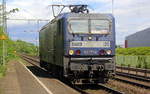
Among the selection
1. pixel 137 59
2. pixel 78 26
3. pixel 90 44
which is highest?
pixel 78 26

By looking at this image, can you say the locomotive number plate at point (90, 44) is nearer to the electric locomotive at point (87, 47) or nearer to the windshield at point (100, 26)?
the electric locomotive at point (87, 47)

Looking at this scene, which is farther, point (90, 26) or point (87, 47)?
point (90, 26)

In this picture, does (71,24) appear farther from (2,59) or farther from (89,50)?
(2,59)

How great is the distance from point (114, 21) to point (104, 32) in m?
0.80

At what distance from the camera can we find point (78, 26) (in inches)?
778

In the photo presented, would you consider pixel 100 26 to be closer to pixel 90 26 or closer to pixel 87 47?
pixel 90 26

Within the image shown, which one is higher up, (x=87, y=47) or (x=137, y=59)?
(x=87, y=47)

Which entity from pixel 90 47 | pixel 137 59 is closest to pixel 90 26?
pixel 90 47

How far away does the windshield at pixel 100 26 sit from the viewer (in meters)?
19.8


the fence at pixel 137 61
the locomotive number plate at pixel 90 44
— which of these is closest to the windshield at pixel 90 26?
the locomotive number plate at pixel 90 44

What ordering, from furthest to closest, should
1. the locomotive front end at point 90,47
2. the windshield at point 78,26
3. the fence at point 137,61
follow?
the fence at point 137,61
the windshield at point 78,26
the locomotive front end at point 90,47

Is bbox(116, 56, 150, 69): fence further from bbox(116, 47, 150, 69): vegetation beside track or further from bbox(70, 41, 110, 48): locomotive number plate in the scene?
bbox(70, 41, 110, 48): locomotive number plate

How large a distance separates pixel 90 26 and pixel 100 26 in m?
0.47

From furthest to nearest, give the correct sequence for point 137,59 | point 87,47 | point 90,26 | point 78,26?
point 137,59 → point 90,26 → point 78,26 → point 87,47
